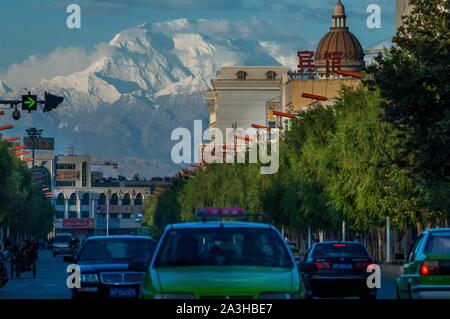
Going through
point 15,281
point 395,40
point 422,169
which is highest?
point 395,40

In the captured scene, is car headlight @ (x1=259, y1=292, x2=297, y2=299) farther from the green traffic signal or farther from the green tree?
the green traffic signal

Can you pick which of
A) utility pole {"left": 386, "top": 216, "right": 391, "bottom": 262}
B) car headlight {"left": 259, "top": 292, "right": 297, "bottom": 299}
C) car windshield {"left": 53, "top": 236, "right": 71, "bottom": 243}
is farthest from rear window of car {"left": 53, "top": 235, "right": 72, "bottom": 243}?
car headlight {"left": 259, "top": 292, "right": 297, "bottom": 299}

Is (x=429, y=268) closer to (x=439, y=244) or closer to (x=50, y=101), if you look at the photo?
(x=439, y=244)

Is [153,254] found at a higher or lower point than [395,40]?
lower

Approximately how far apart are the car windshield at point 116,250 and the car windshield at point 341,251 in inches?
333

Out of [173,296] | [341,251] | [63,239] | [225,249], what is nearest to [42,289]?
[341,251]

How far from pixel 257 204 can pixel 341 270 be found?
3305 inches

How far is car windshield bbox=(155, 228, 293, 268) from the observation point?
70.1 feet

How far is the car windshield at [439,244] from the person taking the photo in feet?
92.7

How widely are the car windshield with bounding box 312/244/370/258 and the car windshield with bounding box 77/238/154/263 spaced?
8.45 meters

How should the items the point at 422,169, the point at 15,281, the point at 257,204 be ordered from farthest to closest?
the point at 257,204 < the point at 15,281 < the point at 422,169
